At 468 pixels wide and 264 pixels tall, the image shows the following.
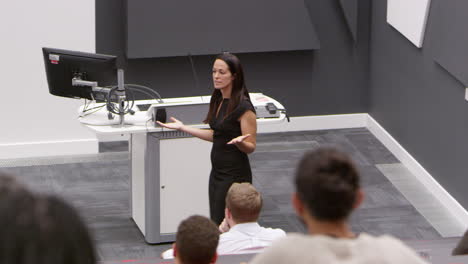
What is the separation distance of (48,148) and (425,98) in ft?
9.52

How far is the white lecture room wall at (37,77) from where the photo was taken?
6.62m

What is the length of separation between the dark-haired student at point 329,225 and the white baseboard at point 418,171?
4368mm

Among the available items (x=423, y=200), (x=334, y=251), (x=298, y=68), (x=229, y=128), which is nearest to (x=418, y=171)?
(x=423, y=200)

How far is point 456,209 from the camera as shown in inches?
230

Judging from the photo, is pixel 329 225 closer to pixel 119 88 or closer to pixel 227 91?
pixel 227 91

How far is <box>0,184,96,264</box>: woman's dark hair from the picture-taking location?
115 centimetres

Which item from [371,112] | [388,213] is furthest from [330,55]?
[388,213]

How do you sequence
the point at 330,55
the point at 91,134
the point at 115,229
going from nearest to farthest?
the point at 115,229, the point at 91,134, the point at 330,55

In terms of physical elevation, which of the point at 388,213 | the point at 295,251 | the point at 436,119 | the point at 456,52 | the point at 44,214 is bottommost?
the point at 388,213

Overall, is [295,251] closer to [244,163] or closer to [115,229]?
[244,163]

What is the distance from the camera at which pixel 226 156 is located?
4.49 m

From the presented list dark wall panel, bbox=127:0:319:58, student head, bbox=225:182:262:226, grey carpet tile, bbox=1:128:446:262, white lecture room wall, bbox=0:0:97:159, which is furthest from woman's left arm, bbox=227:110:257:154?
dark wall panel, bbox=127:0:319:58

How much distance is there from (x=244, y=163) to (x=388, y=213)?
172 centimetres

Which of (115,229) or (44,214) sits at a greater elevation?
(44,214)
